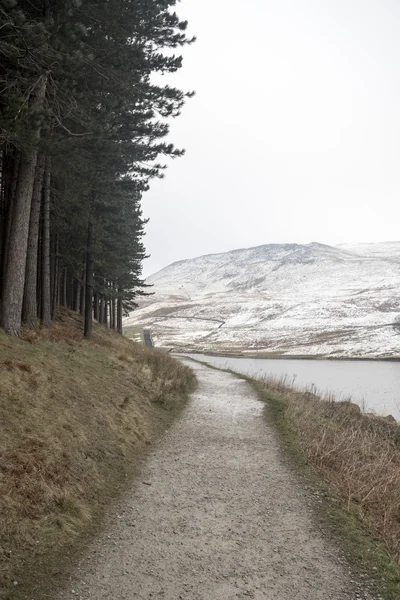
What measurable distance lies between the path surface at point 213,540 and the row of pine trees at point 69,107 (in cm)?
771

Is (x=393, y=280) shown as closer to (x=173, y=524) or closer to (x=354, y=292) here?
(x=354, y=292)

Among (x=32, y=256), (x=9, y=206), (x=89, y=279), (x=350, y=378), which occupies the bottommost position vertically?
(x=350, y=378)

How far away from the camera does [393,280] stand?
4931 inches

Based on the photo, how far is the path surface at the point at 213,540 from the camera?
15.0ft

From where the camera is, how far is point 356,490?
7.29 metres

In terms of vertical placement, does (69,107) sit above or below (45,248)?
above

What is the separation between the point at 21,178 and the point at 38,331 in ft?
17.4

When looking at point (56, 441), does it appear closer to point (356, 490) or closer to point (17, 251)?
point (356, 490)

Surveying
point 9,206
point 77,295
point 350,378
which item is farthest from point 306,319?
point 9,206

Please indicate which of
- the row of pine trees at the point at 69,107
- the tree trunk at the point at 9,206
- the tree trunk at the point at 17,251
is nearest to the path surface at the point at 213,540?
the tree trunk at the point at 17,251

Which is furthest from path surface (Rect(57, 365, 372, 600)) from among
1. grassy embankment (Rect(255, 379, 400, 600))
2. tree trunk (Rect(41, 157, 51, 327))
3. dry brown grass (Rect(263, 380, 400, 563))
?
tree trunk (Rect(41, 157, 51, 327))

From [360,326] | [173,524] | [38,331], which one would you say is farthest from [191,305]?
[173,524]

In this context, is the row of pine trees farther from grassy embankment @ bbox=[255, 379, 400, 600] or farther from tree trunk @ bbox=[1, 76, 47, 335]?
grassy embankment @ bbox=[255, 379, 400, 600]

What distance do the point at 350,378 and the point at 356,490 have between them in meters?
34.4
